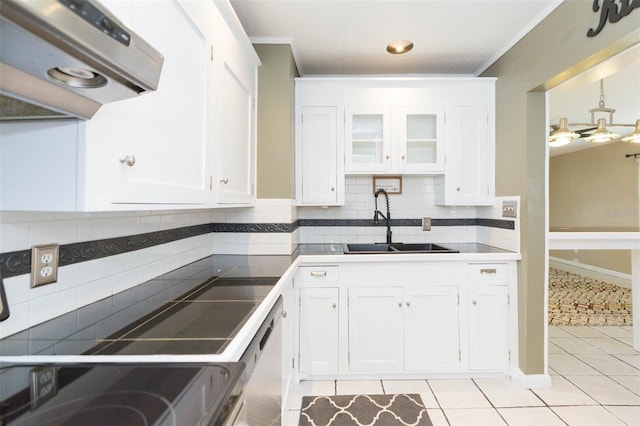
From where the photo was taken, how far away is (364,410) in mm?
1942

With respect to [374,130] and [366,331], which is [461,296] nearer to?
[366,331]

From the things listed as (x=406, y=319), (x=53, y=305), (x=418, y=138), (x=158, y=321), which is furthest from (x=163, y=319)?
(x=418, y=138)

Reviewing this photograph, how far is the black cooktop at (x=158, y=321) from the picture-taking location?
34.3 inches

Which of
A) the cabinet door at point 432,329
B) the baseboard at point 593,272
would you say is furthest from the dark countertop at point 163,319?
the baseboard at point 593,272

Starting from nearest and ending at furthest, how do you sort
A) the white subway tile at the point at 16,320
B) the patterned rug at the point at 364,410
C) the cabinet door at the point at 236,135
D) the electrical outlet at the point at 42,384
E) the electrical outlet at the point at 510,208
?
the electrical outlet at the point at 42,384 → the white subway tile at the point at 16,320 → the cabinet door at the point at 236,135 → the patterned rug at the point at 364,410 → the electrical outlet at the point at 510,208

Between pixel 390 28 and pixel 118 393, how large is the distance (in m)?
2.39

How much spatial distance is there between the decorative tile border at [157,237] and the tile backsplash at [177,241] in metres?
0.02

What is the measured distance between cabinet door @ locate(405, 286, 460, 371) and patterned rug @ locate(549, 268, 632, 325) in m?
1.96

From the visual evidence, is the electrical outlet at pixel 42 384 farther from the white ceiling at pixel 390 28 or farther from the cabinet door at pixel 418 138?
the cabinet door at pixel 418 138

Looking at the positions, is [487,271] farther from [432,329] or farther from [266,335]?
[266,335]

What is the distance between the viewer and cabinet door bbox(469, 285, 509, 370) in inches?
89.1

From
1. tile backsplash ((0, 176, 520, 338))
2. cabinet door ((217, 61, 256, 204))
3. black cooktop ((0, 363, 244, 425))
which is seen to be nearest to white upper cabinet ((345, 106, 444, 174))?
tile backsplash ((0, 176, 520, 338))

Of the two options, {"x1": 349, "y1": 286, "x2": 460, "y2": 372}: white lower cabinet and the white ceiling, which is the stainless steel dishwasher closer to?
{"x1": 349, "y1": 286, "x2": 460, "y2": 372}: white lower cabinet

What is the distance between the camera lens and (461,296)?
7.41 feet
